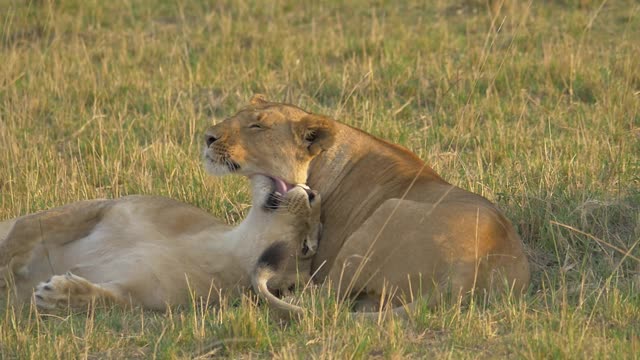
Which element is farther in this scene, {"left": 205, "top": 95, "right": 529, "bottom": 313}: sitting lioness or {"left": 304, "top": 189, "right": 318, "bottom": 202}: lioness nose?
{"left": 304, "top": 189, "right": 318, "bottom": 202}: lioness nose

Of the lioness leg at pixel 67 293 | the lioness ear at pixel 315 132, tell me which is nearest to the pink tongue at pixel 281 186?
the lioness ear at pixel 315 132

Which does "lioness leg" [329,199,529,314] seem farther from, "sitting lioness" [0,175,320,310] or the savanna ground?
"sitting lioness" [0,175,320,310]

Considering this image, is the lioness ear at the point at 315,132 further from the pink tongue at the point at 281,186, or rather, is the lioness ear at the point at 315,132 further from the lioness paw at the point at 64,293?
the lioness paw at the point at 64,293

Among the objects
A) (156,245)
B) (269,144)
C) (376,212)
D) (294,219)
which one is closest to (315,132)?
(269,144)

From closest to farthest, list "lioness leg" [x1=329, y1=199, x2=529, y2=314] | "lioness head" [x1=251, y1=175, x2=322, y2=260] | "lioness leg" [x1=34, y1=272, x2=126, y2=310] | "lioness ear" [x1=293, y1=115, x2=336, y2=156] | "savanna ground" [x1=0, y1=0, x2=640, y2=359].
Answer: "savanna ground" [x1=0, y1=0, x2=640, y2=359] < "lioness leg" [x1=329, y1=199, x2=529, y2=314] < "lioness leg" [x1=34, y1=272, x2=126, y2=310] < "lioness head" [x1=251, y1=175, x2=322, y2=260] < "lioness ear" [x1=293, y1=115, x2=336, y2=156]

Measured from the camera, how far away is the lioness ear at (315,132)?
5535 millimetres

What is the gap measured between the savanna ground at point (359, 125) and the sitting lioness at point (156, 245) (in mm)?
224

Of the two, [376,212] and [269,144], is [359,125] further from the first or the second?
[376,212]

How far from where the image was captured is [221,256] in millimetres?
5363

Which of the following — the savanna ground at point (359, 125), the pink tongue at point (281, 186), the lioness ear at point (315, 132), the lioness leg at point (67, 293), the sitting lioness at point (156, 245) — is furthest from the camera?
the lioness ear at point (315, 132)

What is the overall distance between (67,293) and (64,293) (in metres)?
0.01

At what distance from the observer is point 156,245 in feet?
17.6

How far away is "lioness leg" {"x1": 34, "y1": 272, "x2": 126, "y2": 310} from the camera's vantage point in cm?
491

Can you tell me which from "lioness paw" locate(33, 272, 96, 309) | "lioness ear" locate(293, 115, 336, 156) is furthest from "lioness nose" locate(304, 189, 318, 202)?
"lioness paw" locate(33, 272, 96, 309)
